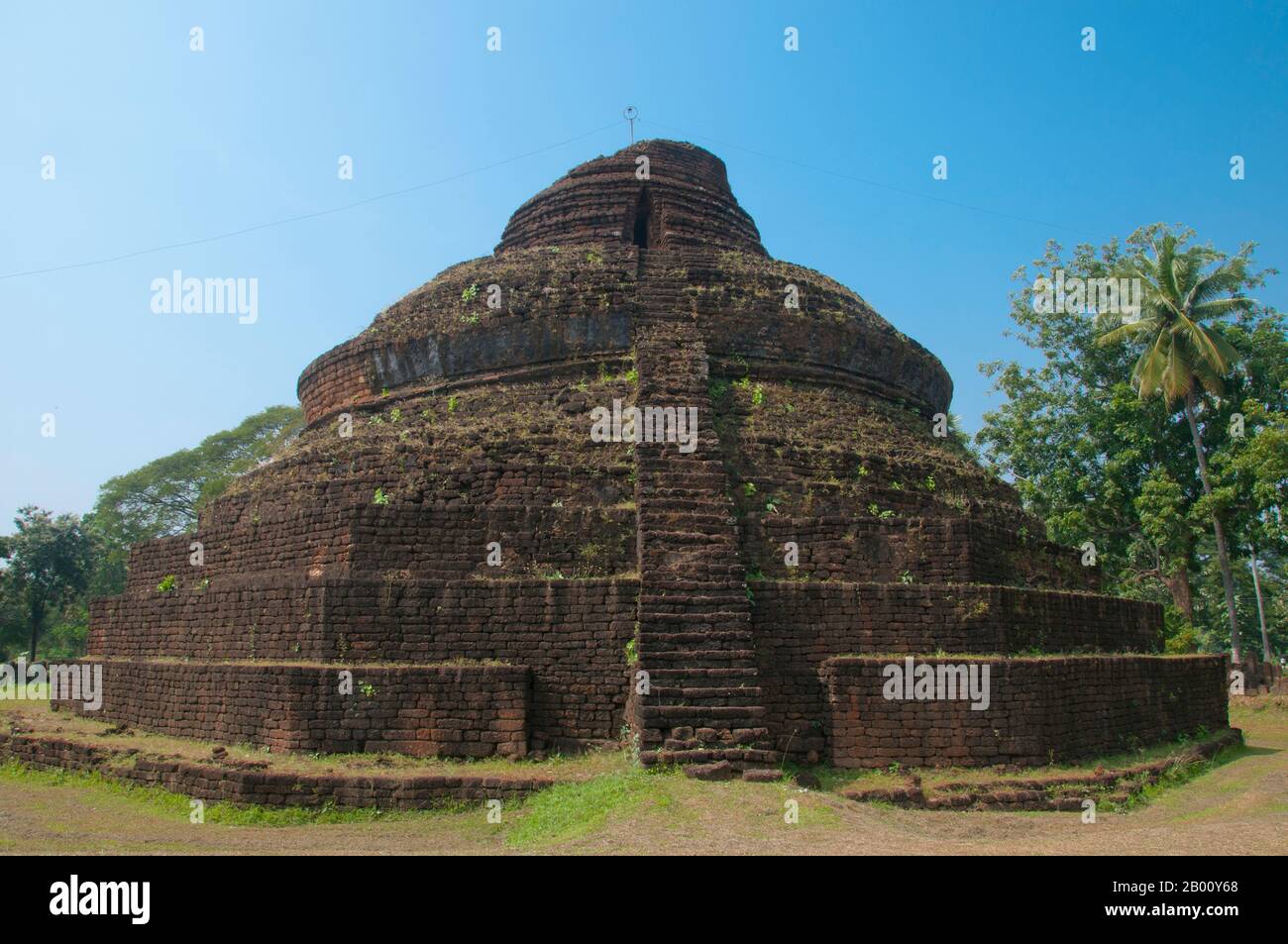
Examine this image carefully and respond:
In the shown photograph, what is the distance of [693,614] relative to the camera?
384 inches

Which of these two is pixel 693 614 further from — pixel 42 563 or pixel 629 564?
pixel 42 563

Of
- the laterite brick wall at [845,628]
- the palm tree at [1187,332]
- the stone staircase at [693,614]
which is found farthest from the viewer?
the palm tree at [1187,332]

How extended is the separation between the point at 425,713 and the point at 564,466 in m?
3.56

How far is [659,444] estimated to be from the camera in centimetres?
1177

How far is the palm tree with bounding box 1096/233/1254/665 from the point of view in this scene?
77.4 ft

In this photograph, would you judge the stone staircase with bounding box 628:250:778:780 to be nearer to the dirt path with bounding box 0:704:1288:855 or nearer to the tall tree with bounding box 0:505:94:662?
the dirt path with bounding box 0:704:1288:855

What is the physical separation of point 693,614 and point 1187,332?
64.7ft
